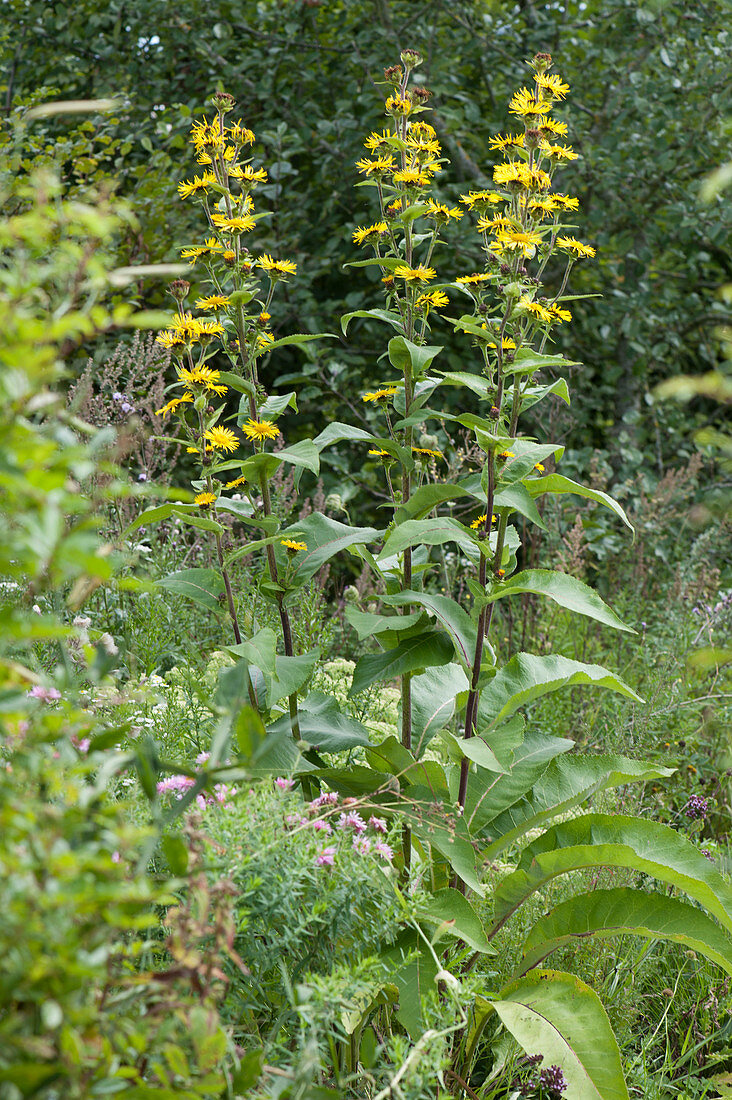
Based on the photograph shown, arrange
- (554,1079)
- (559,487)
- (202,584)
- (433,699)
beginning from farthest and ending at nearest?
(433,699), (202,584), (559,487), (554,1079)

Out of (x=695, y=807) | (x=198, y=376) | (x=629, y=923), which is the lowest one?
(x=695, y=807)

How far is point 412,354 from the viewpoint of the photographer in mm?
1837

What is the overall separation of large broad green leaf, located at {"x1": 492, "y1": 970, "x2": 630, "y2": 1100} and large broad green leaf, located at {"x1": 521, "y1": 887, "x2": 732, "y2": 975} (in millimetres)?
100

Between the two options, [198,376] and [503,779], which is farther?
[503,779]

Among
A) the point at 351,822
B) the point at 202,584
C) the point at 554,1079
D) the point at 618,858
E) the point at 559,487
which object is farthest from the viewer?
the point at 202,584

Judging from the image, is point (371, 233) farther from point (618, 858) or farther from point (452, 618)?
point (618, 858)

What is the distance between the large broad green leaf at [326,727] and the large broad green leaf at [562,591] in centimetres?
41

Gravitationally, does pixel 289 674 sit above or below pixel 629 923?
above

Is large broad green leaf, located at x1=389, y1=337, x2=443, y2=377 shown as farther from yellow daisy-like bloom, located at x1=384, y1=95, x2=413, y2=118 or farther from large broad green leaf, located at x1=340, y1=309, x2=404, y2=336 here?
yellow daisy-like bloom, located at x1=384, y1=95, x2=413, y2=118

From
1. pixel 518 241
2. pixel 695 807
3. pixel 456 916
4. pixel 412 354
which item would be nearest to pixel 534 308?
pixel 518 241

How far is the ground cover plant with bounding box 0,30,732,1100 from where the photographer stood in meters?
0.82

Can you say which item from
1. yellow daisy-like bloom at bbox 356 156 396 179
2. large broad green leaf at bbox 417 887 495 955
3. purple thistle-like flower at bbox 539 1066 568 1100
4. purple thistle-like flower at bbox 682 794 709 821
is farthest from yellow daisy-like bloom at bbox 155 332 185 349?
purple thistle-like flower at bbox 682 794 709 821

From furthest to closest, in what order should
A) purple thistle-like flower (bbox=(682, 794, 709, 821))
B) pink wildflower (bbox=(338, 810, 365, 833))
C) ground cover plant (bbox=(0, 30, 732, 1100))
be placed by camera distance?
purple thistle-like flower (bbox=(682, 794, 709, 821)), pink wildflower (bbox=(338, 810, 365, 833)), ground cover plant (bbox=(0, 30, 732, 1100))

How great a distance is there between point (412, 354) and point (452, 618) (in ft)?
1.73
